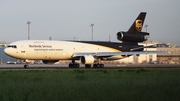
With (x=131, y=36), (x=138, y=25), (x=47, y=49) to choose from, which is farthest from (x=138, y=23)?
(x=47, y=49)

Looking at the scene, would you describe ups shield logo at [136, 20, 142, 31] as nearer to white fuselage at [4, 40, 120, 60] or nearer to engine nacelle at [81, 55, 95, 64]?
white fuselage at [4, 40, 120, 60]

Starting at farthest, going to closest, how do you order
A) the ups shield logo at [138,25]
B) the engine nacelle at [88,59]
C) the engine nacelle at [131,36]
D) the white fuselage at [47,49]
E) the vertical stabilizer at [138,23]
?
1. the ups shield logo at [138,25]
2. the vertical stabilizer at [138,23]
3. the engine nacelle at [131,36]
4. the engine nacelle at [88,59]
5. the white fuselage at [47,49]

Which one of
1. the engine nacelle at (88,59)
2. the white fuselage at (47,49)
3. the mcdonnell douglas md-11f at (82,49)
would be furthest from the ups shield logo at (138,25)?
the engine nacelle at (88,59)

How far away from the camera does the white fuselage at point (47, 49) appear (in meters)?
58.4

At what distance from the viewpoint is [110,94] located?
20.3 meters

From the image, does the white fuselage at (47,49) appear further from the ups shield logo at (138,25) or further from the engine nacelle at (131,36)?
the ups shield logo at (138,25)

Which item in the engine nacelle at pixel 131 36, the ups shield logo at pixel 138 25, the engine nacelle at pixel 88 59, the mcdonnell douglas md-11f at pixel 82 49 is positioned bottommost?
the engine nacelle at pixel 88 59

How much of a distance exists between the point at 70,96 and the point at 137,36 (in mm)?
50042

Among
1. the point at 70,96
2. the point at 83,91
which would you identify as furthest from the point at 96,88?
the point at 70,96

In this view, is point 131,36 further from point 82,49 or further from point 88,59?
point 88,59

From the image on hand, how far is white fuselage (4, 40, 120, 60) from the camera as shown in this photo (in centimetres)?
5841

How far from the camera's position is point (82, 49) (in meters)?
64.2

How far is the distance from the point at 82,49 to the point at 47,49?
6.50 meters

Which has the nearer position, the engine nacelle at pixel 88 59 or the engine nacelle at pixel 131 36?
the engine nacelle at pixel 88 59
